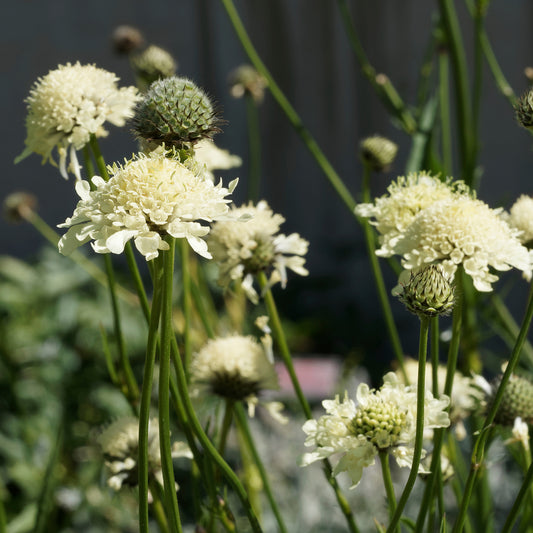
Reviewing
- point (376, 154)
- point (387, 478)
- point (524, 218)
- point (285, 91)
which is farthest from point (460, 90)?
point (285, 91)

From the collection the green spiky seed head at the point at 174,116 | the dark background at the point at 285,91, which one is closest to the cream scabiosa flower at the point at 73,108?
the green spiky seed head at the point at 174,116

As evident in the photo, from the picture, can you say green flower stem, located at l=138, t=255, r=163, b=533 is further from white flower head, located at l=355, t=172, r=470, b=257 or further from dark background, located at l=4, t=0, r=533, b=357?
dark background, located at l=4, t=0, r=533, b=357

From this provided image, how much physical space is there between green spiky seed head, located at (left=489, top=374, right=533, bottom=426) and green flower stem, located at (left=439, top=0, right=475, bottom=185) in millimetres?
314

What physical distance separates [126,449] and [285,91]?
8.86 ft

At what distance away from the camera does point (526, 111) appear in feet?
2.05

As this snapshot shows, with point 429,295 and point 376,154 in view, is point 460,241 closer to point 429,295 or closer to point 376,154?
point 429,295

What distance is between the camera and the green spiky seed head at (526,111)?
62 centimetres

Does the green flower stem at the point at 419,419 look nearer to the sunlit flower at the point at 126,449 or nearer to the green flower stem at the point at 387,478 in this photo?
the green flower stem at the point at 387,478

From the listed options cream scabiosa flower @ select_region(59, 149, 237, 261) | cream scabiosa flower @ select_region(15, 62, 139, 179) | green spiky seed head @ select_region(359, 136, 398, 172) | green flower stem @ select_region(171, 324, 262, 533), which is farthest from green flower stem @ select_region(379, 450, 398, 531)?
green spiky seed head @ select_region(359, 136, 398, 172)

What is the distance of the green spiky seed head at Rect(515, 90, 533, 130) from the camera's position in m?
0.62

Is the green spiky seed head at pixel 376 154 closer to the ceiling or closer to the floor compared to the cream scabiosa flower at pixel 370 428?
closer to the ceiling

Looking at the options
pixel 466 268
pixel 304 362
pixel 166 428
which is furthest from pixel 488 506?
pixel 304 362

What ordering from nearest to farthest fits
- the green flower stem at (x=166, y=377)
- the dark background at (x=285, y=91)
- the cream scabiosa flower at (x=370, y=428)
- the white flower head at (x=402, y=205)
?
the green flower stem at (x=166, y=377) → the cream scabiosa flower at (x=370, y=428) → the white flower head at (x=402, y=205) → the dark background at (x=285, y=91)

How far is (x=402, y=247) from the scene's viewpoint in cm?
66
